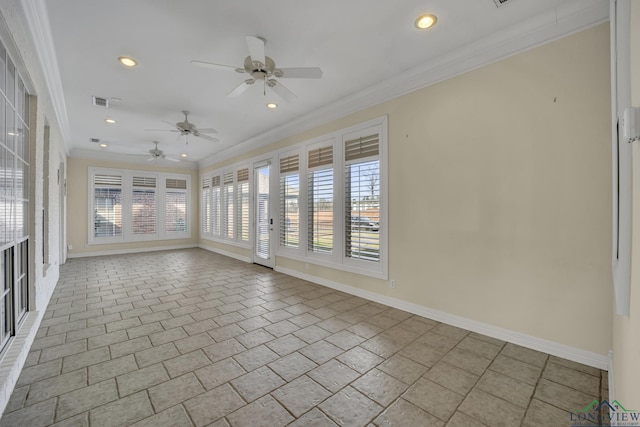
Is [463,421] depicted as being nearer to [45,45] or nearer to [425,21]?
[425,21]

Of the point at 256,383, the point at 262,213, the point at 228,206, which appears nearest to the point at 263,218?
the point at 262,213

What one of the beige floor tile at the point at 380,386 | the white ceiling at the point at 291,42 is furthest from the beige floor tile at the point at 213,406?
the white ceiling at the point at 291,42

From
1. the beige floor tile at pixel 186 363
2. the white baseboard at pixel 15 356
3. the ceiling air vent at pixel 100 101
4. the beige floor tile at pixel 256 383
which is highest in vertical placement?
the ceiling air vent at pixel 100 101

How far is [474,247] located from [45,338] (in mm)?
4454

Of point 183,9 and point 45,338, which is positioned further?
point 45,338

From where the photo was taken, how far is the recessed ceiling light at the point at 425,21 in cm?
244

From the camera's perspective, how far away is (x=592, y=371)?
7.25 ft

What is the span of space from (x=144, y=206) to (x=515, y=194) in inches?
369

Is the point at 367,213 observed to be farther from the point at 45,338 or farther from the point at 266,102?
the point at 45,338

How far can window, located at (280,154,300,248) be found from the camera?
527 cm

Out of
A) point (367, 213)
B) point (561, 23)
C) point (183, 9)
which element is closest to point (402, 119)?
point (367, 213)

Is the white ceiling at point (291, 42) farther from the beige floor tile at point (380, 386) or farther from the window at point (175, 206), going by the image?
the window at point (175, 206)

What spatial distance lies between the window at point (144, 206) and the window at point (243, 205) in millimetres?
3396

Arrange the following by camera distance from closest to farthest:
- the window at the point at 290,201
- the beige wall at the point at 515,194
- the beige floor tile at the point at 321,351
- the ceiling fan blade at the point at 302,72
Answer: the beige wall at the point at 515,194, the beige floor tile at the point at 321,351, the ceiling fan blade at the point at 302,72, the window at the point at 290,201
